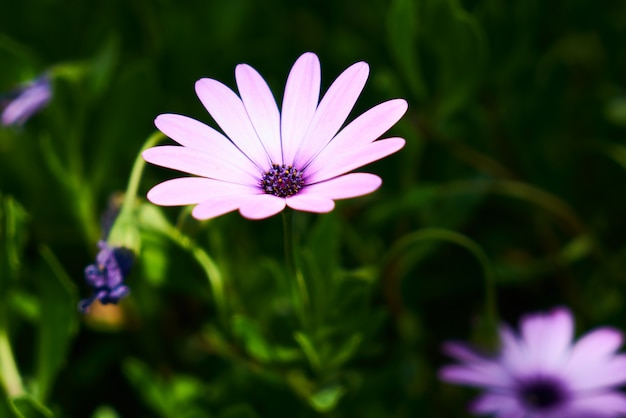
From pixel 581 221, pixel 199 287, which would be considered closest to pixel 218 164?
pixel 199 287

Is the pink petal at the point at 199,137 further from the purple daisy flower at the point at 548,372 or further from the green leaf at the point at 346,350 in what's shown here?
the purple daisy flower at the point at 548,372

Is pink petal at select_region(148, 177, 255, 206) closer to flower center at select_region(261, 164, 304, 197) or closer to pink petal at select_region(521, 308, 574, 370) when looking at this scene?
flower center at select_region(261, 164, 304, 197)

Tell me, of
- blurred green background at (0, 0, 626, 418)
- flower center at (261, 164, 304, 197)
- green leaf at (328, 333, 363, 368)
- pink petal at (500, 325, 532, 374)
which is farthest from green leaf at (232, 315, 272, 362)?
pink petal at (500, 325, 532, 374)

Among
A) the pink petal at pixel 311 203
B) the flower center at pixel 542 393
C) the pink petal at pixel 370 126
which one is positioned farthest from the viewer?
the flower center at pixel 542 393

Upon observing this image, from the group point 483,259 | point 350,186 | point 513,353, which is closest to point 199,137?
point 350,186

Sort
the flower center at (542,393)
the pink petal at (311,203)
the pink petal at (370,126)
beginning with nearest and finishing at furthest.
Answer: the pink petal at (311,203) → the pink petal at (370,126) → the flower center at (542,393)

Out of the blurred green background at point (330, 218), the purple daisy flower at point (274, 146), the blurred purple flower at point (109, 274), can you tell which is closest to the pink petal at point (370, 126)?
the purple daisy flower at point (274, 146)

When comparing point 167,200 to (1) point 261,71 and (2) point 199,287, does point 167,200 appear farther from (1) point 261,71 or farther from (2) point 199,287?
(1) point 261,71
